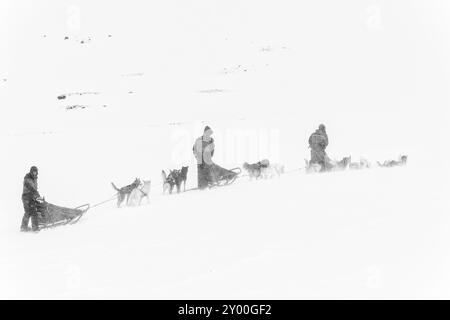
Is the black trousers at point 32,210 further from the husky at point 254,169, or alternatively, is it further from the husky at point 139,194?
the husky at point 254,169

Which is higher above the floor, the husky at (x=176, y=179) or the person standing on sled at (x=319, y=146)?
the person standing on sled at (x=319, y=146)

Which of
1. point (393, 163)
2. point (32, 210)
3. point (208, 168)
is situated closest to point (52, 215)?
point (32, 210)

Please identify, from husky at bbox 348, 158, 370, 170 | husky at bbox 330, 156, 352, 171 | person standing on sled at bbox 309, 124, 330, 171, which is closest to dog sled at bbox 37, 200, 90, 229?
person standing on sled at bbox 309, 124, 330, 171

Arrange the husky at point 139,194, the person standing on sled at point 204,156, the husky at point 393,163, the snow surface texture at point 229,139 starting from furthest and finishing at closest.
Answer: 1. the husky at point 393,163
2. the person standing on sled at point 204,156
3. the husky at point 139,194
4. the snow surface texture at point 229,139

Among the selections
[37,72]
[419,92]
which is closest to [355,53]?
[419,92]

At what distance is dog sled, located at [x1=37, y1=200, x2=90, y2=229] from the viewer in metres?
10.7

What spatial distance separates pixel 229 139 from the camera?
2512 cm

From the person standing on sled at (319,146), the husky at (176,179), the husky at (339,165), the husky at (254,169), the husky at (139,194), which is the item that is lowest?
the husky at (139,194)

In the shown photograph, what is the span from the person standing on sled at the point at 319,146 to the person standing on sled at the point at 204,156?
3.04m

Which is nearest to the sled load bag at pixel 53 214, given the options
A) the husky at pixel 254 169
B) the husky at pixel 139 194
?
the husky at pixel 139 194

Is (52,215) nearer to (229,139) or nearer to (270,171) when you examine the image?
(270,171)

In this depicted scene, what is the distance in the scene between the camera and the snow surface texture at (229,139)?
7664mm

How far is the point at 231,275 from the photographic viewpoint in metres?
7.30

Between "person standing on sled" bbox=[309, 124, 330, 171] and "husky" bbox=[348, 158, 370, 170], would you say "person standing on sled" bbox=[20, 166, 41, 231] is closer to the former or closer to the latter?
"person standing on sled" bbox=[309, 124, 330, 171]
